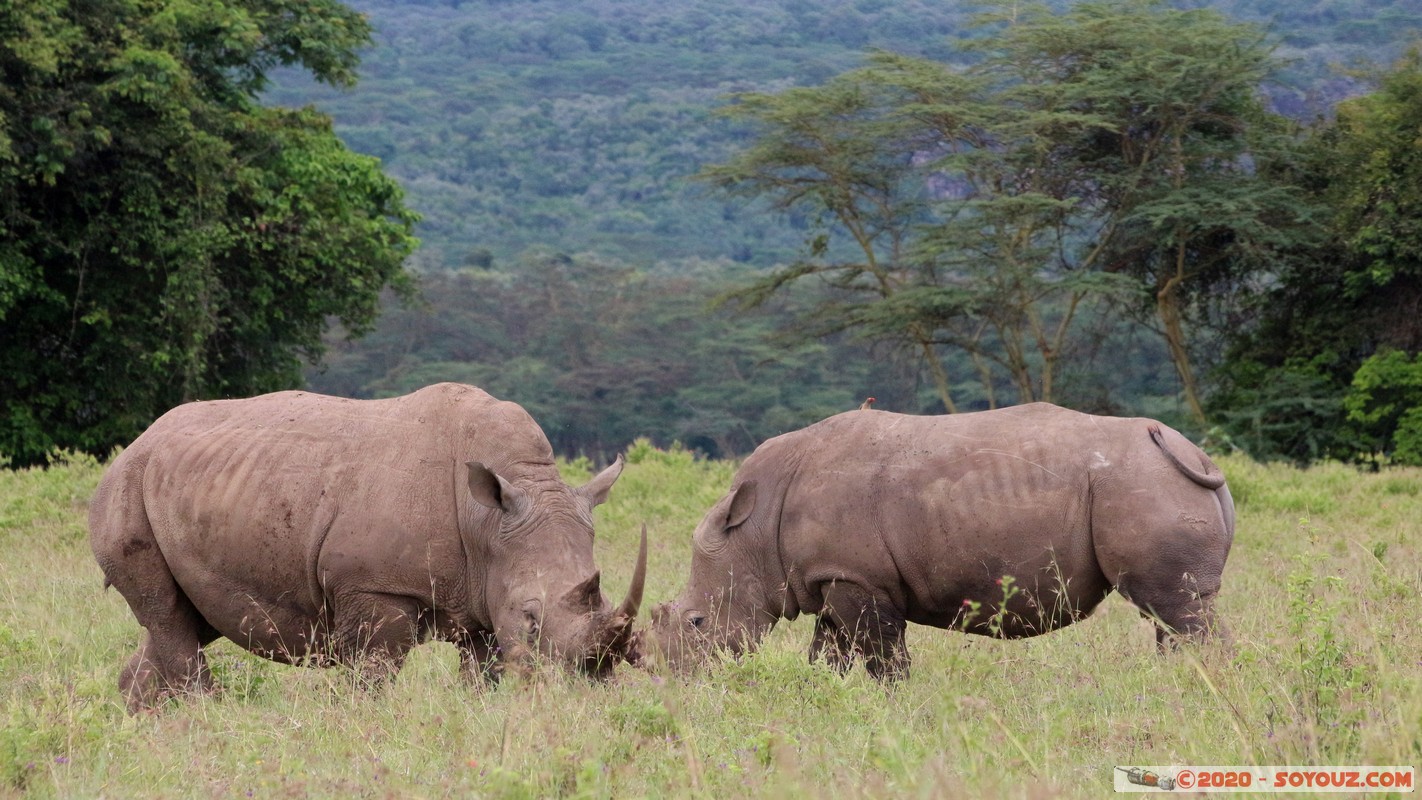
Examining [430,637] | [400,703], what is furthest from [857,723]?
[430,637]

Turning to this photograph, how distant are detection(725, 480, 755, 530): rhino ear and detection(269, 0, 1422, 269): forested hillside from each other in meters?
58.1

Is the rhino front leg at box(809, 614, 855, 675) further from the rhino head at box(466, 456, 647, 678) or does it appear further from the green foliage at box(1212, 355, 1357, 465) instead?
the green foliage at box(1212, 355, 1357, 465)

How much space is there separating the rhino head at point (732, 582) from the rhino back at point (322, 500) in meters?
1.05

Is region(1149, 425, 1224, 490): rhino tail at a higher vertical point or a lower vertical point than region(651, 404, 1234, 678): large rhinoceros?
higher

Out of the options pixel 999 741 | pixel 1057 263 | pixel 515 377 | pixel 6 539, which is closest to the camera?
pixel 999 741

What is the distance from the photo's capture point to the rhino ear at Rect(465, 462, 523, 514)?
248 inches

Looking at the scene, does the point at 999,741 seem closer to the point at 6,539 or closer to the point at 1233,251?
the point at 6,539

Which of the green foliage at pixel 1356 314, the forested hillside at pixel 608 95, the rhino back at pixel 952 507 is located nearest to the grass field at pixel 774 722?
the rhino back at pixel 952 507

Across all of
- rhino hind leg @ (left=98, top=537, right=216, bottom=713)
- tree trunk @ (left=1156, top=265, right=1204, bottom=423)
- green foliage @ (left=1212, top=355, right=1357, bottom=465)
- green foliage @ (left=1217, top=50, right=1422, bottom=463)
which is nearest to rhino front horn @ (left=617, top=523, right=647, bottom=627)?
rhino hind leg @ (left=98, top=537, right=216, bottom=713)

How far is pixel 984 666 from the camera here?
5.73 metres

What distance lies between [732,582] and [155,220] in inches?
548

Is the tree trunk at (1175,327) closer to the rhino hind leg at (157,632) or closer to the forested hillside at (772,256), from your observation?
the forested hillside at (772,256)

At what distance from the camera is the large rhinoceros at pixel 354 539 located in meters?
6.29

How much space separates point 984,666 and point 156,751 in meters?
2.74
